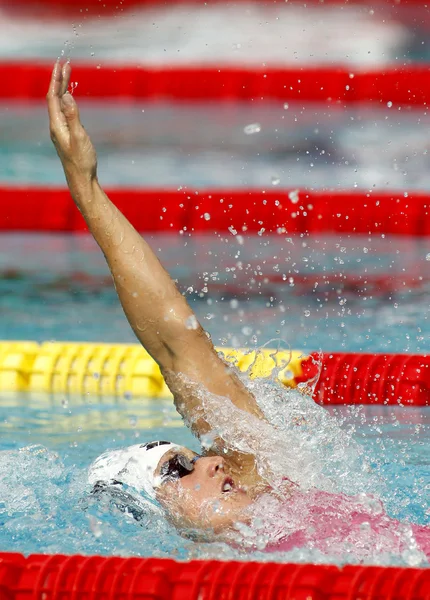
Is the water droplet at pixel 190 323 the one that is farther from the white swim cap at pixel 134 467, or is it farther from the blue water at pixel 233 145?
the blue water at pixel 233 145

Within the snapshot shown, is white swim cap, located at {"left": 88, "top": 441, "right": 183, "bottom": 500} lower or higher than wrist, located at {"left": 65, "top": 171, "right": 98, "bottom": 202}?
lower

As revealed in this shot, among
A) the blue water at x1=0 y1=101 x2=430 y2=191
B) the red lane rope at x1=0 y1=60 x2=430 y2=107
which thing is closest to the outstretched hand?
the blue water at x1=0 y1=101 x2=430 y2=191

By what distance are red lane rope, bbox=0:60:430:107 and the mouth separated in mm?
3859

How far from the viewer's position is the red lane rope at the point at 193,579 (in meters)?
1.46

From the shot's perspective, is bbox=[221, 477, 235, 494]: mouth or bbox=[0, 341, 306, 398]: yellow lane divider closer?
bbox=[221, 477, 235, 494]: mouth

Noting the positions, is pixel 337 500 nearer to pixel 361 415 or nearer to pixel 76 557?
pixel 76 557

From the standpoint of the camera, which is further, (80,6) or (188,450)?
(80,6)

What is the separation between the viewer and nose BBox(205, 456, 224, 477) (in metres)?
1.81

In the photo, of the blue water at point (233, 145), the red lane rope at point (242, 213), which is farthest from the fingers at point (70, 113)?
the blue water at point (233, 145)

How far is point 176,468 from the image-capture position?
72.2 inches

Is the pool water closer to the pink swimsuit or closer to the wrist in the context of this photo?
the pink swimsuit

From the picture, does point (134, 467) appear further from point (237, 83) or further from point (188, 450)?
point (237, 83)

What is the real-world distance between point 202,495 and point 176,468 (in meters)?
0.07

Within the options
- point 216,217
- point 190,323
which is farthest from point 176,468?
point 216,217
